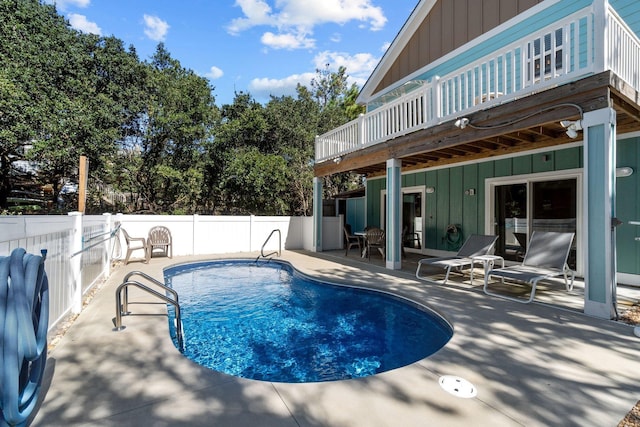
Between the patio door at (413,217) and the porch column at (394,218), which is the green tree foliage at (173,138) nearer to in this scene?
the patio door at (413,217)

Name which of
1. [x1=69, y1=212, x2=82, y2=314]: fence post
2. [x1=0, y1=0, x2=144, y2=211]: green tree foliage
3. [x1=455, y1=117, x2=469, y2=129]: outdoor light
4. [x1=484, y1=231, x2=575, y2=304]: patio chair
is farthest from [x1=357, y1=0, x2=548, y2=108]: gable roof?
[x1=0, y1=0, x2=144, y2=211]: green tree foliage

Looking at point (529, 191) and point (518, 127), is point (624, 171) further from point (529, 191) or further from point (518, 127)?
point (518, 127)

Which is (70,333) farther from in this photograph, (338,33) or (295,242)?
(338,33)

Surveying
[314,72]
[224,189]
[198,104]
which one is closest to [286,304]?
[224,189]

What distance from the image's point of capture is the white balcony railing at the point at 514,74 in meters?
4.14

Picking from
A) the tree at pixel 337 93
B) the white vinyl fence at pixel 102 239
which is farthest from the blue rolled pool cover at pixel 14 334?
the tree at pixel 337 93

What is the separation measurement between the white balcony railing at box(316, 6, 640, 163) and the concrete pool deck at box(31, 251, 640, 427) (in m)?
3.41

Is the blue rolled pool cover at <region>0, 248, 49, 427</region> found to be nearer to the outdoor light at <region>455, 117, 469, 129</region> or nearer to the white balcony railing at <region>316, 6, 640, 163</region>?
the white balcony railing at <region>316, 6, 640, 163</region>

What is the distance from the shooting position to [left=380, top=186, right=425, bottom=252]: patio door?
10000 millimetres

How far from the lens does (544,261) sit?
5383 millimetres

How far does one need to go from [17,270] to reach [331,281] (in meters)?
5.24

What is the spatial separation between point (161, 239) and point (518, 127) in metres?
9.20

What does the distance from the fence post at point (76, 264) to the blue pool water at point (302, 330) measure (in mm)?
1411

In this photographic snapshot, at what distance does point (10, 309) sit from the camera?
156 cm
